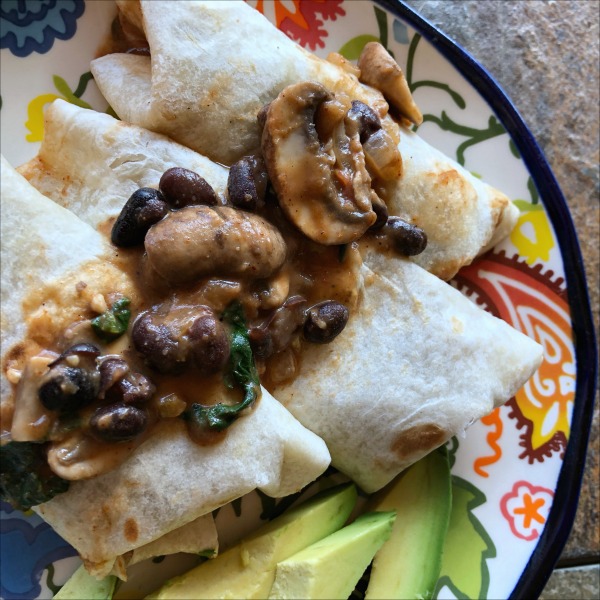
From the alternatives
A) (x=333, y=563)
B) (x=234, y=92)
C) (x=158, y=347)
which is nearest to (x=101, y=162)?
(x=234, y=92)

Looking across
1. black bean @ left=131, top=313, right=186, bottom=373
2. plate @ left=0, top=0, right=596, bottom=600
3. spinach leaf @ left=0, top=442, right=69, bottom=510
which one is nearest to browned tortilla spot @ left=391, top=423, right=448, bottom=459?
plate @ left=0, top=0, right=596, bottom=600

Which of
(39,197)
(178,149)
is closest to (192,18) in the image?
(178,149)

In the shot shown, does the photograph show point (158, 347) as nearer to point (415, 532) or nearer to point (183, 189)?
point (183, 189)

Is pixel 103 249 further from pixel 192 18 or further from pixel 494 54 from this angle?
pixel 494 54

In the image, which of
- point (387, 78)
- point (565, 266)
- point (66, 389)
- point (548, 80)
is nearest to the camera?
point (66, 389)

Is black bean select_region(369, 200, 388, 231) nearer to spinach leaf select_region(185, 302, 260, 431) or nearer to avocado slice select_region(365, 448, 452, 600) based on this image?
spinach leaf select_region(185, 302, 260, 431)

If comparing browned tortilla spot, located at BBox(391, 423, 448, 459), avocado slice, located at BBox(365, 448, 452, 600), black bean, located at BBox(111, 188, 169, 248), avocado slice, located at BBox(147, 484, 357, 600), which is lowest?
avocado slice, located at BBox(147, 484, 357, 600)

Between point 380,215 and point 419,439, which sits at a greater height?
point 380,215

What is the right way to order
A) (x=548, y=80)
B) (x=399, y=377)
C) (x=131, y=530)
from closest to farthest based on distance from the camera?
(x=131, y=530)
(x=399, y=377)
(x=548, y=80)
